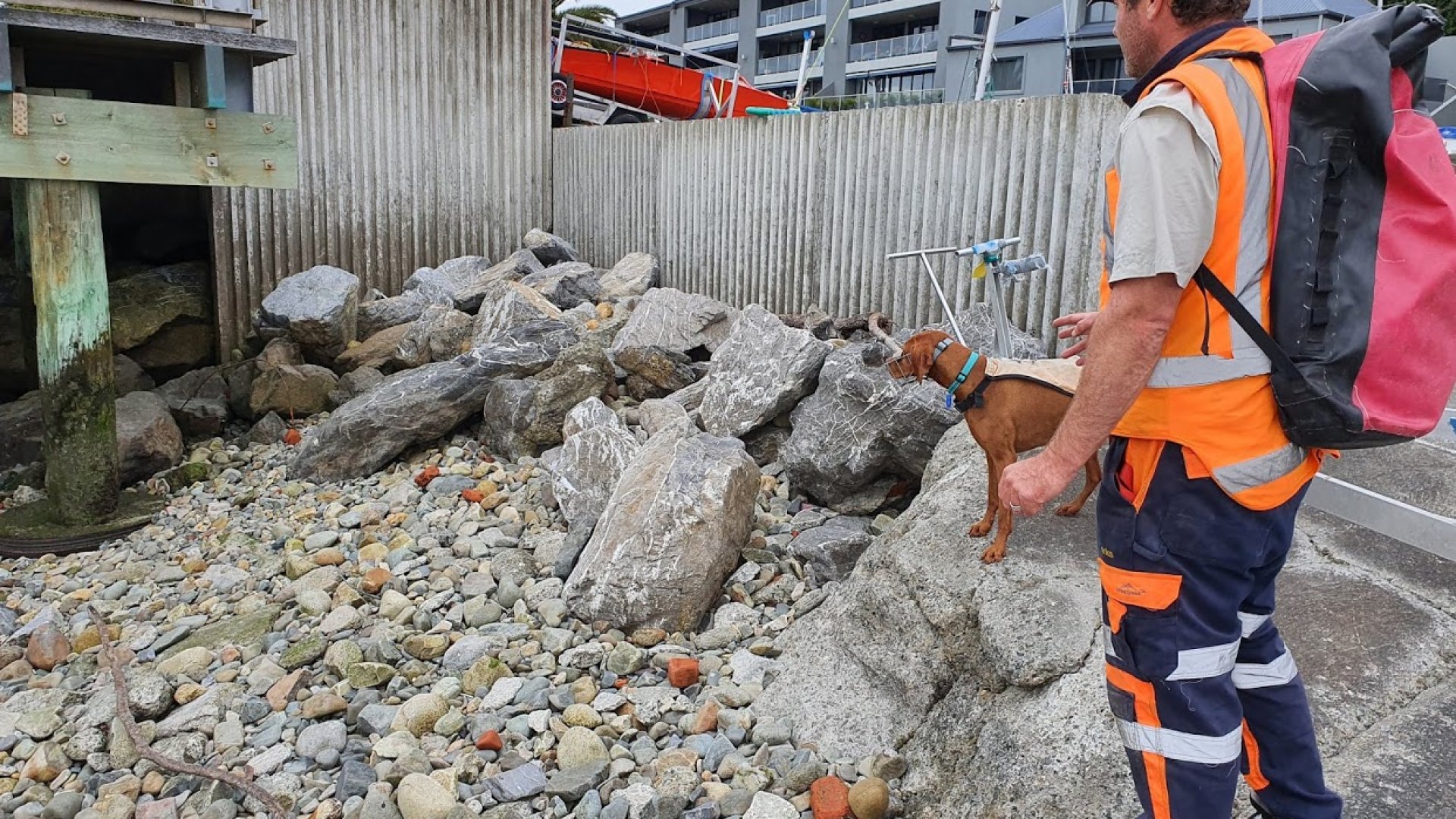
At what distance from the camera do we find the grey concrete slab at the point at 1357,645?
2.92m

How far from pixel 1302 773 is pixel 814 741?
1.95 metres

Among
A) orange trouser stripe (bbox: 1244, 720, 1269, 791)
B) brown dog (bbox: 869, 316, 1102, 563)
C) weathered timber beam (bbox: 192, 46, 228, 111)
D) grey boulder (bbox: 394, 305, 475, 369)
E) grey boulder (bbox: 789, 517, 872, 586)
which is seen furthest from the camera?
grey boulder (bbox: 394, 305, 475, 369)

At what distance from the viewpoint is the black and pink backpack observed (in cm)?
A: 190

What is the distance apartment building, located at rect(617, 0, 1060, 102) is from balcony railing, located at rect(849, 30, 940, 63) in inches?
1.2

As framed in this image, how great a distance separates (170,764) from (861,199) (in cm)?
581

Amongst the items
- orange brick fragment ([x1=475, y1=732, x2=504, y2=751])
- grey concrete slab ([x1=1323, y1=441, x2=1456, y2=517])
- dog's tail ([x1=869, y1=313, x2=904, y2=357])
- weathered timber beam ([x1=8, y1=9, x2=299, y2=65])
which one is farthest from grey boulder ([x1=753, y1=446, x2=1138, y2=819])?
weathered timber beam ([x1=8, y1=9, x2=299, y2=65])

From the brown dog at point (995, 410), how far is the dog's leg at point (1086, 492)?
0.97 ft

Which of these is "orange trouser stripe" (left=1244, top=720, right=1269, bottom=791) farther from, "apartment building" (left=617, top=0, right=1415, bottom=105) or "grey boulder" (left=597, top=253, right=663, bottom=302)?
"apartment building" (left=617, top=0, right=1415, bottom=105)

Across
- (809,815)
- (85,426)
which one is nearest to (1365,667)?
(809,815)

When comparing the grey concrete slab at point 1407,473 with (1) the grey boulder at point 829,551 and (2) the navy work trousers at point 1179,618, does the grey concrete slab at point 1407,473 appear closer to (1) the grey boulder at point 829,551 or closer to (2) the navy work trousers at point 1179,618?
(1) the grey boulder at point 829,551

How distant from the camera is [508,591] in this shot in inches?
216

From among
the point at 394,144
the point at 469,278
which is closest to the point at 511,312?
the point at 469,278

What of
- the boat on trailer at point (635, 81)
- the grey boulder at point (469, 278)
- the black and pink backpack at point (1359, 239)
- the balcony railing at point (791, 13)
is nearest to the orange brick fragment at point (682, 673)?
the black and pink backpack at point (1359, 239)

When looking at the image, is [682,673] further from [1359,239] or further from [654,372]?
[654,372]
